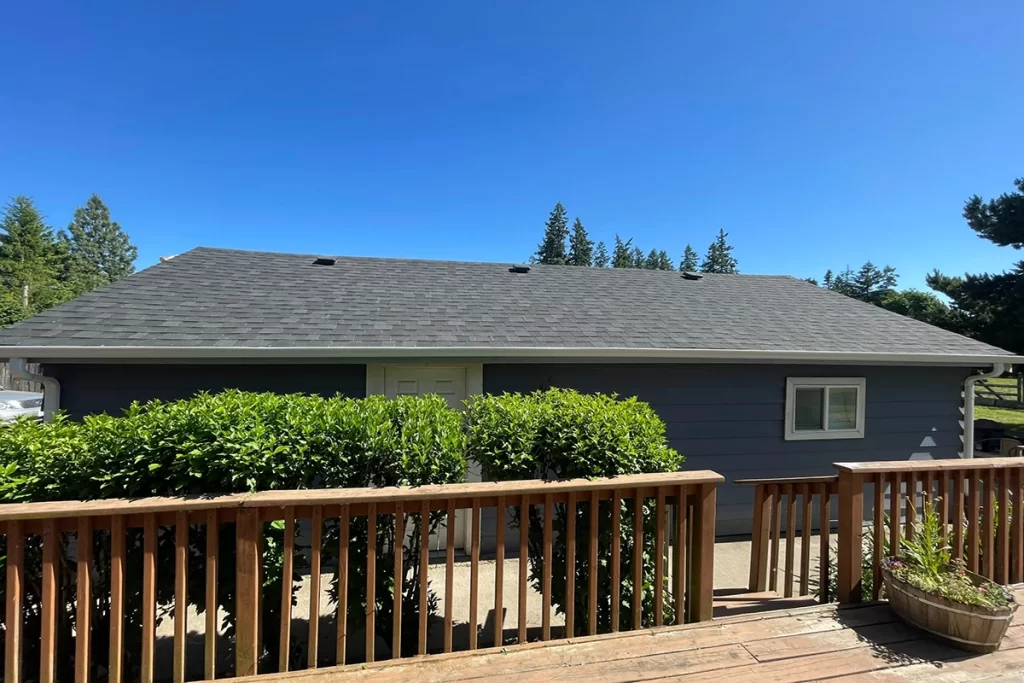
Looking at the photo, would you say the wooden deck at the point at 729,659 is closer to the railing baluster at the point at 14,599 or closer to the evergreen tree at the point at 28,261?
the railing baluster at the point at 14,599

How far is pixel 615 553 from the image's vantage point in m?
2.17

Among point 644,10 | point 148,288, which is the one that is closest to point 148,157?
point 148,288

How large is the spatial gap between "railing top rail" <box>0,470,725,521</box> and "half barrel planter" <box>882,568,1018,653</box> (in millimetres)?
1324

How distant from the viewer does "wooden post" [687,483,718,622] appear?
222 cm

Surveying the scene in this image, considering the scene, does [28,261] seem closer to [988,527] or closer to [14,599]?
[14,599]

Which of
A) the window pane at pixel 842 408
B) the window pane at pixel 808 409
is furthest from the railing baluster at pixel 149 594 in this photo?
the window pane at pixel 842 408

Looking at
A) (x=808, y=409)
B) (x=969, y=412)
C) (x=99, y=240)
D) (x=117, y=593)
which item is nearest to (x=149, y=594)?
(x=117, y=593)

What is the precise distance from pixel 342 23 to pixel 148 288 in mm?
5383

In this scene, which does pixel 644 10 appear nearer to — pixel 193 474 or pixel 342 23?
pixel 342 23

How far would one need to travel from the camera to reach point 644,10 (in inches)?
251

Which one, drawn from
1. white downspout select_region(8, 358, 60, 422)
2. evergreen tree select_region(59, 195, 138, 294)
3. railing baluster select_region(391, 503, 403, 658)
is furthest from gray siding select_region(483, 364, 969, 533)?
evergreen tree select_region(59, 195, 138, 294)

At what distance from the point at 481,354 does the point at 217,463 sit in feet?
8.97

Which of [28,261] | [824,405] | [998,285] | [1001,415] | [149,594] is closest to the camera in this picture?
[149,594]

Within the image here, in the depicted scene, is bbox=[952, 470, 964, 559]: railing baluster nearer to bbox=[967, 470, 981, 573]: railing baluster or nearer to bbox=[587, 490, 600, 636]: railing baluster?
bbox=[967, 470, 981, 573]: railing baluster
